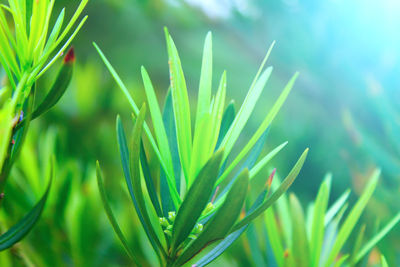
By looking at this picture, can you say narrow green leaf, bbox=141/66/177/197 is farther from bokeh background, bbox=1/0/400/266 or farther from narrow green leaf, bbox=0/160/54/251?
bokeh background, bbox=1/0/400/266

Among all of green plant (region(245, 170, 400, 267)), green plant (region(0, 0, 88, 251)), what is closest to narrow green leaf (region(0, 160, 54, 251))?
green plant (region(0, 0, 88, 251))

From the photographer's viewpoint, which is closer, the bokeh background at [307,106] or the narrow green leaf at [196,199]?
the narrow green leaf at [196,199]

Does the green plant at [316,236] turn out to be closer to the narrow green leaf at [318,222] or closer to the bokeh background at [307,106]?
the narrow green leaf at [318,222]

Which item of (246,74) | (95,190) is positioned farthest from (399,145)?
(246,74)

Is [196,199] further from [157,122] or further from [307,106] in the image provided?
[307,106]

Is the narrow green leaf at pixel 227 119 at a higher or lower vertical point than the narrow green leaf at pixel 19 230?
higher

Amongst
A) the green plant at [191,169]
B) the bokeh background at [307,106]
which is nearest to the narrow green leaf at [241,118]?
the green plant at [191,169]

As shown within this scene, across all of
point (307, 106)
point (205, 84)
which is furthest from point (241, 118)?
point (307, 106)
